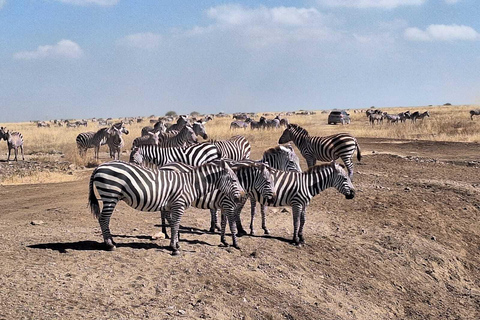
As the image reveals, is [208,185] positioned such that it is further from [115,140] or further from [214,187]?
[115,140]

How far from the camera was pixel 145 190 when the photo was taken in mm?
7754

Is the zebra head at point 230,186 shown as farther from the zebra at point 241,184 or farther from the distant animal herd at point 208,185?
the zebra at point 241,184

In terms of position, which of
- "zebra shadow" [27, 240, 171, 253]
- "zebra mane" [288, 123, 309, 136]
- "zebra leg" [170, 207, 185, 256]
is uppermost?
"zebra mane" [288, 123, 309, 136]

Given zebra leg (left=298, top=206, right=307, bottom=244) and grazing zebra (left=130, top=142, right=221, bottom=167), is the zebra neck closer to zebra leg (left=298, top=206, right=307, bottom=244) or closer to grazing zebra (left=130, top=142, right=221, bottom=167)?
zebra leg (left=298, top=206, right=307, bottom=244)

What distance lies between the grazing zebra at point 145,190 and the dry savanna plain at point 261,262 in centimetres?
56

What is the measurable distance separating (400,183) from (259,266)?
27.1 feet

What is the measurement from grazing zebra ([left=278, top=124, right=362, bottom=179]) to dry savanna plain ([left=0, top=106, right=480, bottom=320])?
0.90m

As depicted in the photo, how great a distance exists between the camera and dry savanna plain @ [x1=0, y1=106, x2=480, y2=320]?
20.5 ft

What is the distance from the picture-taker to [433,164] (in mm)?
18297

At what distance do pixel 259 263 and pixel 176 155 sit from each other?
478 cm

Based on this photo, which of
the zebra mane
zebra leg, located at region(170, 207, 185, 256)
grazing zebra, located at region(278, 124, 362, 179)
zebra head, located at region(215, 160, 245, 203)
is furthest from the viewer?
the zebra mane

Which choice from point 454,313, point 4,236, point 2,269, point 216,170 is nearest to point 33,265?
point 2,269

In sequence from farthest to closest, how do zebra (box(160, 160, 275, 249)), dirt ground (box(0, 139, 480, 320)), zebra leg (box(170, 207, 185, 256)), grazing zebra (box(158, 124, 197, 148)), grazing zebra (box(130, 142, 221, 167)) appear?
grazing zebra (box(158, 124, 197, 148))
grazing zebra (box(130, 142, 221, 167))
zebra (box(160, 160, 275, 249))
zebra leg (box(170, 207, 185, 256))
dirt ground (box(0, 139, 480, 320))

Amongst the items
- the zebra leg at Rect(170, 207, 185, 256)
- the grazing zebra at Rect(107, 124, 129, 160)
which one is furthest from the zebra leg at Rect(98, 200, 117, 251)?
the grazing zebra at Rect(107, 124, 129, 160)
